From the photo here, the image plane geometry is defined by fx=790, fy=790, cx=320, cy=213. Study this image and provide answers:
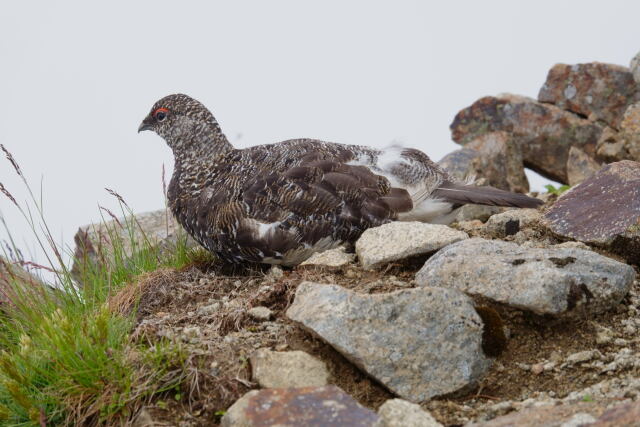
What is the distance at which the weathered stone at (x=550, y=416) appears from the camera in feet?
11.0

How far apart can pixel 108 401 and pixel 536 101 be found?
30.3 ft

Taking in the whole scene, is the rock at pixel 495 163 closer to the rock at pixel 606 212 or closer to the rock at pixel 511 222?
the rock at pixel 511 222

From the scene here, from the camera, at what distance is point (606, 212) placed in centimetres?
570

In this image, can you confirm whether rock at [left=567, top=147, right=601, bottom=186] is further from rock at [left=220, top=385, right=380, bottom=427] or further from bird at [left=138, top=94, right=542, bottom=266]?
rock at [left=220, top=385, right=380, bottom=427]

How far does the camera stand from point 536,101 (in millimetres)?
11820

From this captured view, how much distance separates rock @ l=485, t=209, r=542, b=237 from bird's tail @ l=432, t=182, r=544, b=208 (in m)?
0.28

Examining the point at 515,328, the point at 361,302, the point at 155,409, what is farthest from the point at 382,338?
the point at 155,409

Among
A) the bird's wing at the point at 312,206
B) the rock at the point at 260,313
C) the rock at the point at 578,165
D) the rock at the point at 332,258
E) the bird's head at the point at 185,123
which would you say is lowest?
the rock at the point at 578,165

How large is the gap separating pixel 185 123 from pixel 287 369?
10.2 ft

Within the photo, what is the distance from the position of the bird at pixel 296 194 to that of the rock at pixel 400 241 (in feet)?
1.24

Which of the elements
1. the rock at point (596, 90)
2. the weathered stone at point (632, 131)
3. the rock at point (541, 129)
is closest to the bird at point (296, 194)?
the weathered stone at point (632, 131)

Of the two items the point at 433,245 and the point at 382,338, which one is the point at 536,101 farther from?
the point at 382,338

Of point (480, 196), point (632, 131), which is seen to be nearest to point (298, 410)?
point (480, 196)

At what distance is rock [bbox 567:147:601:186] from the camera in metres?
10.2
